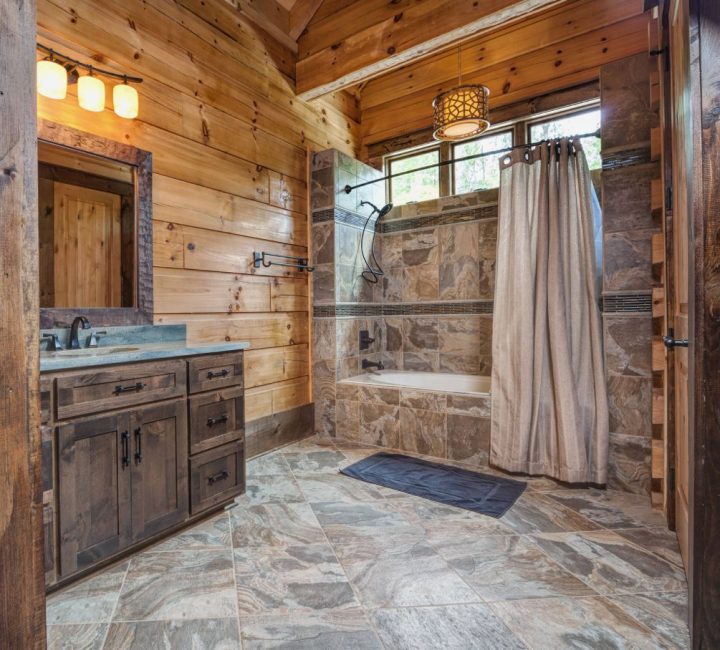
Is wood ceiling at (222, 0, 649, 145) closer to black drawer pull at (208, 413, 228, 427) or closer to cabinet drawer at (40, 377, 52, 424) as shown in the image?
black drawer pull at (208, 413, 228, 427)

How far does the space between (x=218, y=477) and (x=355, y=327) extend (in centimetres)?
175

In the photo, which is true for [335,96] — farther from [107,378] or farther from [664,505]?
[664,505]

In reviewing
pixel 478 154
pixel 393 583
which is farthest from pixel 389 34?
pixel 393 583

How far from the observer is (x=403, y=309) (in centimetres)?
367

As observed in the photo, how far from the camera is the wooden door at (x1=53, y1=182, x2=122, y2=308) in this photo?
73.9 inches

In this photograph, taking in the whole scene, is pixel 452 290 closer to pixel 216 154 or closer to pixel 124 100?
pixel 216 154

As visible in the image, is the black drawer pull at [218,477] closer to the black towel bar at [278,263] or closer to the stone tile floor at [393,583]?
the stone tile floor at [393,583]

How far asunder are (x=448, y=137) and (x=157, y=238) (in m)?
1.94

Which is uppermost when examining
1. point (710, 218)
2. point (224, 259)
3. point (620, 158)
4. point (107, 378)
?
point (620, 158)

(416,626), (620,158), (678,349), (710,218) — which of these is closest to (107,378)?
(416,626)

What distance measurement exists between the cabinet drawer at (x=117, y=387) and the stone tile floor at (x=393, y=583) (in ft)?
2.10

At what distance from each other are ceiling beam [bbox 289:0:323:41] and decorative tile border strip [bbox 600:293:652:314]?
286 cm

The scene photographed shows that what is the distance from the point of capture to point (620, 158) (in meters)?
2.26

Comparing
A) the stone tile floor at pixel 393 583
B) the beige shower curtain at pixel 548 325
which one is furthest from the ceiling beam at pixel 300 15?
the stone tile floor at pixel 393 583
